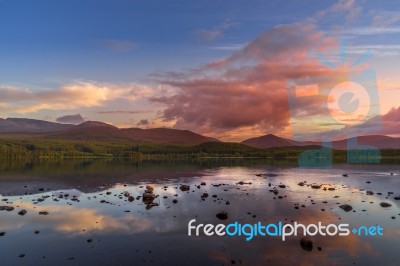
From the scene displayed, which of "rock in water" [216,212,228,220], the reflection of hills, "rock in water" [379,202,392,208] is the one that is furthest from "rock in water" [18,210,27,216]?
"rock in water" [379,202,392,208]

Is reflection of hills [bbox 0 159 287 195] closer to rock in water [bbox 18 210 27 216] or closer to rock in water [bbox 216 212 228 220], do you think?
rock in water [bbox 18 210 27 216]

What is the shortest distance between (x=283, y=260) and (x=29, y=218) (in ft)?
93.4

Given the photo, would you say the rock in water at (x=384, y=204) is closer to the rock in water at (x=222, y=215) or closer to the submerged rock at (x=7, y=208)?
the rock in water at (x=222, y=215)

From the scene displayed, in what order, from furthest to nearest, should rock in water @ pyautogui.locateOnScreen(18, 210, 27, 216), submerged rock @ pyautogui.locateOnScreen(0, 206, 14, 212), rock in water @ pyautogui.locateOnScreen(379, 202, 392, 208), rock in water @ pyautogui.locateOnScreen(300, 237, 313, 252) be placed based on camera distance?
rock in water @ pyautogui.locateOnScreen(379, 202, 392, 208) → submerged rock @ pyautogui.locateOnScreen(0, 206, 14, 212) → rock in water @ pyautogui.locateOnScreen(18, 210, 27, 216) → rock in water @ pyautogui.locateOnScreen(300, 237, 313, 252)

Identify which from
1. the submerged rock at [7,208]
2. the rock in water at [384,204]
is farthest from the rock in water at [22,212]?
the rock in water at [384,204]

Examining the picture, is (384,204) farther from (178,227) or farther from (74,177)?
(74,177)

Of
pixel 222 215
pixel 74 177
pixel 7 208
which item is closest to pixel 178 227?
pixel 222 215

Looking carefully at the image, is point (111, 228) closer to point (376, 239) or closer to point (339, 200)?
point (376, 239)

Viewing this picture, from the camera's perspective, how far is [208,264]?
2306 cm

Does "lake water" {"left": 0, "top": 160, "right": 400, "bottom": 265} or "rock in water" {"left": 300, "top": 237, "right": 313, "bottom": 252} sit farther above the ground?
"rock in water" {"left": 300, "top": 237, "right": 313, "bottom": 252}

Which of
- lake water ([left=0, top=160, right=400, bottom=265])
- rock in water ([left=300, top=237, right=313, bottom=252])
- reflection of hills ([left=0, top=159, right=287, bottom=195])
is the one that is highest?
rock in water ([left=300, top=237, right=313, bottom=252])

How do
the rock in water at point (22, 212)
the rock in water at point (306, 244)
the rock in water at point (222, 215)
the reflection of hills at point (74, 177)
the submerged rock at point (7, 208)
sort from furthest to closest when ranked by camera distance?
the reflection of hills at point (74, 177) → the submerged rock at point (7, 208) → the rock in water at point (22, 212) → the rock in water at point (222, 215) → the rock in water at point (306, 244)

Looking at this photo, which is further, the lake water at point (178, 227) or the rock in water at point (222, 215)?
the rock in water at point (222, 215)

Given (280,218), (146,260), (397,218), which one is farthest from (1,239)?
(397,218)
